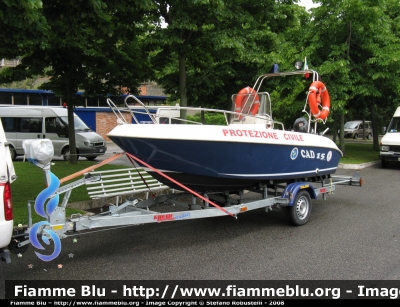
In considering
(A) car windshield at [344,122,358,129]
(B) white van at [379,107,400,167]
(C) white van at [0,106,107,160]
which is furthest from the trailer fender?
(A) car windshield at [344,122,358,129]

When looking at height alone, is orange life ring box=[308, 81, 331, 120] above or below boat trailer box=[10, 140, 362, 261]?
above

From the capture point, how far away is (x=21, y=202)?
799 centimetres

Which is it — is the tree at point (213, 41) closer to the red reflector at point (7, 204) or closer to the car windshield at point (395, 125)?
Answer: the car windshield at point (395, 125)

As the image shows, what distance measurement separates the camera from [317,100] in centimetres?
791

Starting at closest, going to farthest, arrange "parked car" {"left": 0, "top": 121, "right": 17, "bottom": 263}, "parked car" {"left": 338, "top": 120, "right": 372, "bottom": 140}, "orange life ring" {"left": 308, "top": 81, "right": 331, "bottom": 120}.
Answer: "parked car" {"left": 0, "top": 121, "right": 17, "bottom": 263}
"orange life ring" {"left": 308, "top": 81, "right": 331, "bottom": 120}
"parked car" {"left": 338, "top": 120, "right": 372, "bottom": 140}

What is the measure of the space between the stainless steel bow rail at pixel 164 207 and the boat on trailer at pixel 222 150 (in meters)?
0.30

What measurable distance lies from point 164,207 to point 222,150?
310 cm

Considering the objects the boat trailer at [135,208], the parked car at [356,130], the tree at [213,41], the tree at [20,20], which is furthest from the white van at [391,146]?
the parked car at [356,130]

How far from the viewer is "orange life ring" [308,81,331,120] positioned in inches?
304

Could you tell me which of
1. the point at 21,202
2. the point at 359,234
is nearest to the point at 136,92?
the point at 21,202

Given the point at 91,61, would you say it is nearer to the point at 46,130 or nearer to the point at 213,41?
the point at 213,41

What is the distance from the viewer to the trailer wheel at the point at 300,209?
714 centimetres

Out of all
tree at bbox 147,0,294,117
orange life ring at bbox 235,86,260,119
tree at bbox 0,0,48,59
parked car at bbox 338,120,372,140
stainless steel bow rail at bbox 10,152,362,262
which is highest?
tree at bbox 147,0,294,117

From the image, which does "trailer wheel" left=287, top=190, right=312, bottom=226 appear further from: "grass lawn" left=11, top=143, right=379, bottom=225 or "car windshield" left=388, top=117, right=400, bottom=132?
"car windshield" left=388, top=117, right=400, bottom=132
